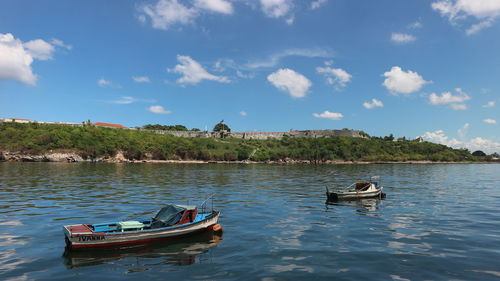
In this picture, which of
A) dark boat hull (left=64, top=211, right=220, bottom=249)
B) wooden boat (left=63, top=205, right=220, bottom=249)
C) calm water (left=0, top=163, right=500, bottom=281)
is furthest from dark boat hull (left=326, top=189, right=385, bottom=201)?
dark boat hull (left=64, top=211, right=220, bottom=249)

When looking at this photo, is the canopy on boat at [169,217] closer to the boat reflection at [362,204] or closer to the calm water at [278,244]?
the calm water at [278,244]

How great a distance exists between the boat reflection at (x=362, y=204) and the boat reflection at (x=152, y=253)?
53.7ft

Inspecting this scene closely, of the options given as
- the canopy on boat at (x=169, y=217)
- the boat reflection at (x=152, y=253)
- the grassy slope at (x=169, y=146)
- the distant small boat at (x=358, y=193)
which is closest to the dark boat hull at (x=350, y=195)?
the distant small boat at (x=358, y=193)

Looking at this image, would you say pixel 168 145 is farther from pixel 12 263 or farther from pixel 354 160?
pixel 12 263

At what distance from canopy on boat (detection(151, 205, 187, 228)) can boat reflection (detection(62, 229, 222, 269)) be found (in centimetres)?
125

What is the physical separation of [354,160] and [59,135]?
139 metres

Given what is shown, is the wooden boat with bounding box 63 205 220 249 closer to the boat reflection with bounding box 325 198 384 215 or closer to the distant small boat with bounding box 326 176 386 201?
the boat reflection with bounding box 325 198 384 215

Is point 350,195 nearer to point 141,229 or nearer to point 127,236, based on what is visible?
point 141,229

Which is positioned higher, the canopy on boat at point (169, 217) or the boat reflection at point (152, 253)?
the canopy on boat at point (169, 217)

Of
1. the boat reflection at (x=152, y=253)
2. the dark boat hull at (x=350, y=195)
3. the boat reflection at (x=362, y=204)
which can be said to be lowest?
the boat reflection at (x=152, y=253)

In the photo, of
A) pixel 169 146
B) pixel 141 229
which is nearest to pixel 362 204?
pixel 141 229

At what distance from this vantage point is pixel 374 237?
21344 millimetres

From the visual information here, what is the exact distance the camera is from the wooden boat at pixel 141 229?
17.7m

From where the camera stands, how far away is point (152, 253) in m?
18.1
